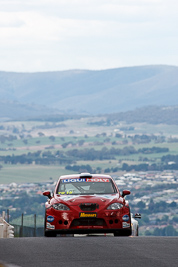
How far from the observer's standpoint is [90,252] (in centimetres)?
1345

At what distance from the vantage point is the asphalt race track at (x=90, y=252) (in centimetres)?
1202

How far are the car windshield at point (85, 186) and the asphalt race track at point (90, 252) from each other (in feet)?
6.04

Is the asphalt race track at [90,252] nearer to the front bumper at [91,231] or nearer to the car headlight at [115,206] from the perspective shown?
the front bumper at [91,231]

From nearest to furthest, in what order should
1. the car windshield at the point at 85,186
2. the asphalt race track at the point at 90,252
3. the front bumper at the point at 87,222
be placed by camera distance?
the asphalt race track at the point at 90,252
the front bumper at the point at 87,222
the car windshield at the point at 85,186

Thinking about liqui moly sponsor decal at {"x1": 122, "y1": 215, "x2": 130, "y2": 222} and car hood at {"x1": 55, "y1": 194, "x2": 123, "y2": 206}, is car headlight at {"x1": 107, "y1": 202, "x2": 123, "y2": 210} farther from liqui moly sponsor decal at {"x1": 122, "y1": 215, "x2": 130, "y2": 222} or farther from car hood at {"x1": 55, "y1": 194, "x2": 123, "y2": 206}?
liqui moly sponsor decal at {"x1": 122, "y1": 215, "x2": 130, "y2": 222}

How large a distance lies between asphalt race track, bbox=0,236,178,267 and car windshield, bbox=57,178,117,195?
184 centimetres

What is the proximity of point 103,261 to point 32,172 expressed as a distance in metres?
140

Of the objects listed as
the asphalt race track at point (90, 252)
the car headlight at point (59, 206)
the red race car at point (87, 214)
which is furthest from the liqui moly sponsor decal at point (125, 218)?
the car headlight at point (59, 206)

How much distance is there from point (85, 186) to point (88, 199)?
3.56 ft

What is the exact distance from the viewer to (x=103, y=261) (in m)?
12.2

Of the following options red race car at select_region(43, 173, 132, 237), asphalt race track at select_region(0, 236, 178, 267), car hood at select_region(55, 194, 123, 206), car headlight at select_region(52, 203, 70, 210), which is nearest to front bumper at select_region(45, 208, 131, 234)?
red race car at select_region(43, 173, 132, 237)

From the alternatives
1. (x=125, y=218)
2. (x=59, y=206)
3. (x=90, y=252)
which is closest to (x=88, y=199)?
(x=59, y=206)

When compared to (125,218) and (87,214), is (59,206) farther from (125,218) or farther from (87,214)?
(125,218)

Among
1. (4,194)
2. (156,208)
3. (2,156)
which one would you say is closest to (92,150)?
(2,156)
